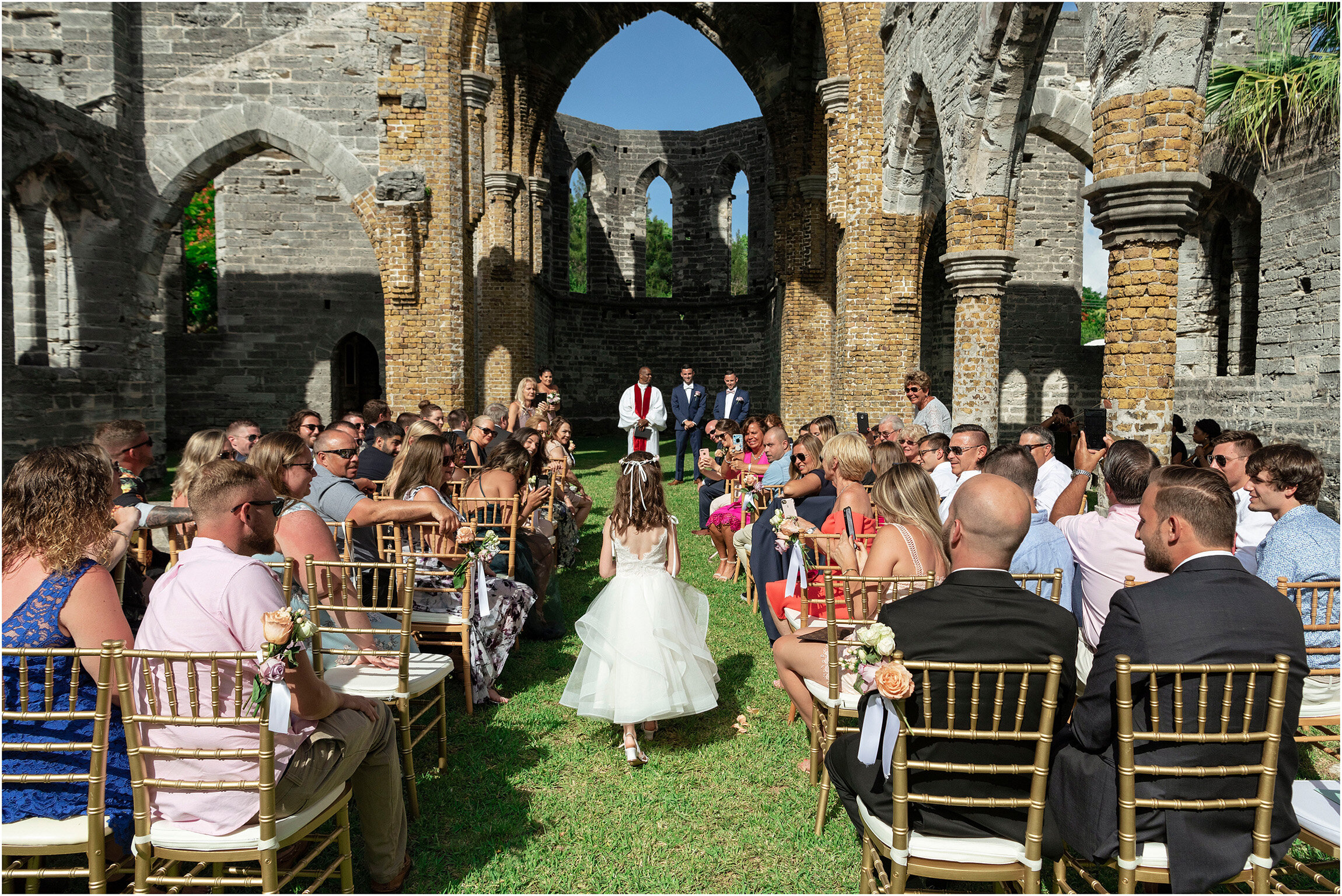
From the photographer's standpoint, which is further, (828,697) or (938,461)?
(938,461)

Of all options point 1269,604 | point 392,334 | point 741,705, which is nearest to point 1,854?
point 741,705

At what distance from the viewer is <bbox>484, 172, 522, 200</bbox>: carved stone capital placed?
18750 mm

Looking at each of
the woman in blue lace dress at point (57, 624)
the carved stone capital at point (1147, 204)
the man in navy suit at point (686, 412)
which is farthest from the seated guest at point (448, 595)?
the man in navy suit at point (686, 412)

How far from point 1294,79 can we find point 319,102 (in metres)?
14.2

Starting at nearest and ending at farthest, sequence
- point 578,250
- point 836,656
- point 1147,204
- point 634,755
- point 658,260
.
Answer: point 836,656
point 634,755
point 1147,204
point 578,250
point 658,260

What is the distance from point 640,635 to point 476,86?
36.9 feet

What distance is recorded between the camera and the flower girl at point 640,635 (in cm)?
381

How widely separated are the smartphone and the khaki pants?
216 inches

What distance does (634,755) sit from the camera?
150 inches

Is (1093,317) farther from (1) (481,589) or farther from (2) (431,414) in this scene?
(1) (481,589)

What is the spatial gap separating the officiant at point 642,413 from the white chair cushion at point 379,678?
8.71 m

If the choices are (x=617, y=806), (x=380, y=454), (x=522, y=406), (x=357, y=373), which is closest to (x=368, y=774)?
(x=617, y=806)

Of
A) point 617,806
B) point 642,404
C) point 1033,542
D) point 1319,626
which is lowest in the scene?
point 617,806

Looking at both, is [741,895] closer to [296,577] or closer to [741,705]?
[741,705]
